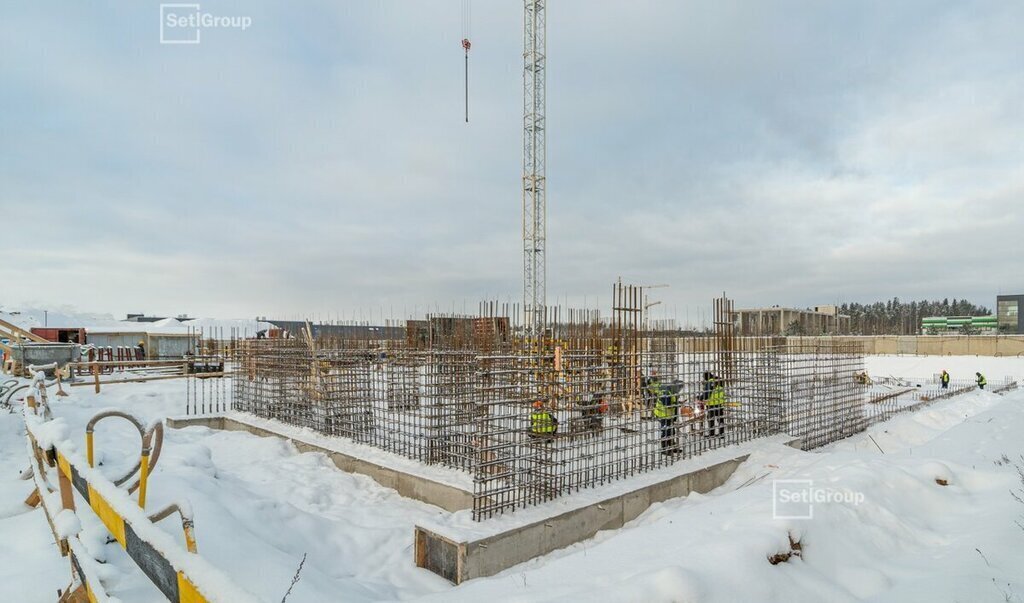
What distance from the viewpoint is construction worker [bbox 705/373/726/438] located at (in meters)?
9.70

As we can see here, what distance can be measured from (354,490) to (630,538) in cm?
461

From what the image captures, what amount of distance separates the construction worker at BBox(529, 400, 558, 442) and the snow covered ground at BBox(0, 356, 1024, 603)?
137 centimetres

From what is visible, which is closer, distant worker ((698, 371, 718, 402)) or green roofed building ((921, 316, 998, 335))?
distant worker ((698, 371, 718, 402))

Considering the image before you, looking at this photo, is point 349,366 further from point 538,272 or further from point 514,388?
point 538,272

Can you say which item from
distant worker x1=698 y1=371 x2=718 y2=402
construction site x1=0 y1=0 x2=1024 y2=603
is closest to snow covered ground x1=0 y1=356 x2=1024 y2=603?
construction site x1=0 y1=0 x2=1024 y2=603

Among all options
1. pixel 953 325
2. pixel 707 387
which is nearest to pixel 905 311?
pixel 953 325

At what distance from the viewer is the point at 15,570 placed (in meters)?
3.37

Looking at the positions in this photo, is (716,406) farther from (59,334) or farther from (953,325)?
(953,325)

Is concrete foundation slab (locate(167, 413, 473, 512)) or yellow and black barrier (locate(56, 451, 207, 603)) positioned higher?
yellow and black barrier (locate(56, 451, 207, 603))

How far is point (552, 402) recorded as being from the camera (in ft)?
23.8

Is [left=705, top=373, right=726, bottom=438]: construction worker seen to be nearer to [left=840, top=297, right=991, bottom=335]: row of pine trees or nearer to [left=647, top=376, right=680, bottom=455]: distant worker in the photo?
[left=647, top=376, right=680, bottom=455]: distant worker

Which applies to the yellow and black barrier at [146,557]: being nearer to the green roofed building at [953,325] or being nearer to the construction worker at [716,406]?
the construction worker at [716,406]

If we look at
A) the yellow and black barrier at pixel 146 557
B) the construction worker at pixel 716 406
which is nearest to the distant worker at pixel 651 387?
the construction worker at pixel 716 406

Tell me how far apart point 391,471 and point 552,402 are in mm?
2865
